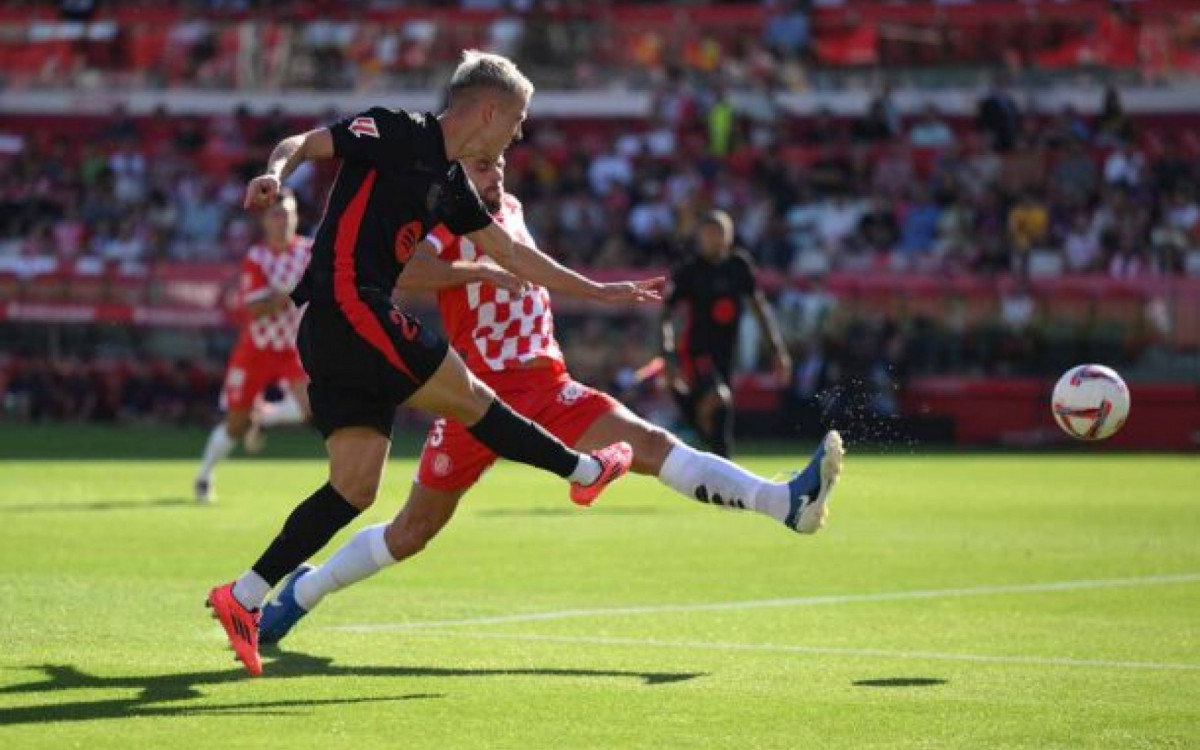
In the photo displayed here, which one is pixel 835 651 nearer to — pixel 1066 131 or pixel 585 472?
pixel 585 472

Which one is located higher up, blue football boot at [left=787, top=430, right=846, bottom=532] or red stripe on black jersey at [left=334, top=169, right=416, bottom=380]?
red stripe on black jersey at [left=334, top=169, right=416, bottom=380]

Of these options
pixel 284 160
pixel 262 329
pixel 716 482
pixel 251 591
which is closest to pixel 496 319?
pixel 716 482

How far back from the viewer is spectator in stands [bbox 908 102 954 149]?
39469 mm

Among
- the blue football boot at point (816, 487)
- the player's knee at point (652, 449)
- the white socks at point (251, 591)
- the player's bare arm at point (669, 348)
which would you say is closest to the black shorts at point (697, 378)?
the player's bare arm at point (669, 348)

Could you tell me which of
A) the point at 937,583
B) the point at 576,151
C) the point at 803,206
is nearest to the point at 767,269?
the point at 803,206

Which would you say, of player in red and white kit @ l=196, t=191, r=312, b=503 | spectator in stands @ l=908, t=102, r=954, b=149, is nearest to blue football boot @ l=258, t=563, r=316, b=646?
player in red and white kit @ l=196, t=191, r=312, b=503

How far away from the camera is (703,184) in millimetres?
38844

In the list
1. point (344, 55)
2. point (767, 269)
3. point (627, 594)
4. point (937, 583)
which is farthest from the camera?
point (344, 55)

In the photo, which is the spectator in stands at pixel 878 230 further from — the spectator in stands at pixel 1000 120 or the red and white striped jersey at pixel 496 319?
the red and white striped jersey at pixel 496 319

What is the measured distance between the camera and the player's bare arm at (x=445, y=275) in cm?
987

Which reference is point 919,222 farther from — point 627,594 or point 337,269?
point 337,269

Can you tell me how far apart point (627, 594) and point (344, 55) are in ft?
107

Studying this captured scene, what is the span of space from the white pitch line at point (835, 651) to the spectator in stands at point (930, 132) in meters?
30.3

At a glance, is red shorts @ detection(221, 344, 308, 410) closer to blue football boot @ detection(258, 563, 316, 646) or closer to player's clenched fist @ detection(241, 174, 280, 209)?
blue football boot @ detection(258, 563, 316, 646)
